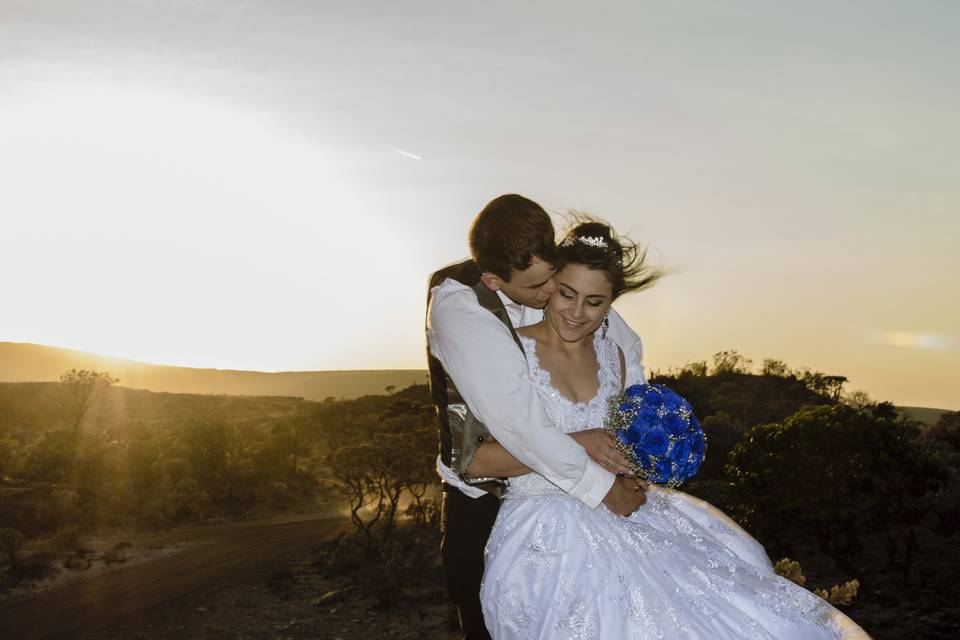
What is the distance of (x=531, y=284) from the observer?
4016mm

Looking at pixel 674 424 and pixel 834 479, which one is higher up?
pixel 674 424

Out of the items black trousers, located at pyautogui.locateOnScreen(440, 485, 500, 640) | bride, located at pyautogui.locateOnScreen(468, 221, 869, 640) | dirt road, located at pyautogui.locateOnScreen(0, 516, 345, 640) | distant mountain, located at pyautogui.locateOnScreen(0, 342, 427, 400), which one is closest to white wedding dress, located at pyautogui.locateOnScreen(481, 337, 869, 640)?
bride, located at pyautogui.locateOnScreen(468, 221, 869, 640)

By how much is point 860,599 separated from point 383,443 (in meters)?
8.38

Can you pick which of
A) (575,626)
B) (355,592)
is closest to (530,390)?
(575,626)

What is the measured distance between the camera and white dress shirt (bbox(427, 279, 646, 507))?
12.0 ft

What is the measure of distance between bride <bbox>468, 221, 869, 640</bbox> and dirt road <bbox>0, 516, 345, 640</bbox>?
332 inches

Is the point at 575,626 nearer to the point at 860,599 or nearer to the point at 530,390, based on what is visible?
the point at 530,390

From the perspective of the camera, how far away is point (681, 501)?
169 inches

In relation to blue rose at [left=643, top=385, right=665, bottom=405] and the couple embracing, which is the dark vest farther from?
blue rose at [left=643, top=385, right=665, bottom=405]

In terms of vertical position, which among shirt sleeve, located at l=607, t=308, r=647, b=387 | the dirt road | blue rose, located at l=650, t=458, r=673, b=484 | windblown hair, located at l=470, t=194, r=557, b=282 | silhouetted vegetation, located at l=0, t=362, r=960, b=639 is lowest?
the dirt road

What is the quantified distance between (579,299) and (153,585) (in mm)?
10270

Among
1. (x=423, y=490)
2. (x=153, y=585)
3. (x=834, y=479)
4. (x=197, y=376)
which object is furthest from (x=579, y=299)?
(x=197, y=376)

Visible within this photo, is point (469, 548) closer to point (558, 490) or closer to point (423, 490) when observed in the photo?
point (558, 490)

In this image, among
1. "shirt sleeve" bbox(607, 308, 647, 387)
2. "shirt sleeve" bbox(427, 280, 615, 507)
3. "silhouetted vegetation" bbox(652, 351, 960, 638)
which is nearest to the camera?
"shirt sleeve" bbox(427, 280, 615, 507)
